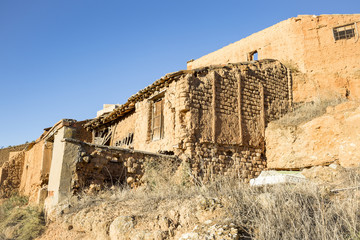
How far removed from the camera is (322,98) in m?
11.7

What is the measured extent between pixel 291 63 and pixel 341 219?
35.2 ft

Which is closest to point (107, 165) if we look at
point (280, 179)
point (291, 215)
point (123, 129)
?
point (280, 179)

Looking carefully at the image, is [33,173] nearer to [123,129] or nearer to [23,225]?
[123,129]

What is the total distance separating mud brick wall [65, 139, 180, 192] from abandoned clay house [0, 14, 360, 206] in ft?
0.08

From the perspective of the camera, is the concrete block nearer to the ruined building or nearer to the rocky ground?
the rocky ground

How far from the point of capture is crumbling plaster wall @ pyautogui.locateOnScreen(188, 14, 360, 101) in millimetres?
12008

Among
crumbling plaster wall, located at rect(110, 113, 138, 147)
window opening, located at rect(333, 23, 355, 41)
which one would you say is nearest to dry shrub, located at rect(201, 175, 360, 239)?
crumbling plaster wall, located at rect(110, 113, 138, 147)

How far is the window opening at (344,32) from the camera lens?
1242cm

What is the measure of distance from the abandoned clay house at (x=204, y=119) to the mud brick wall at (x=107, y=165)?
24mm

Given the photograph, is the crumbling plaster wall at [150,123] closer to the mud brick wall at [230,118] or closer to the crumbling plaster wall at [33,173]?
the mud brick wall at [230,118]

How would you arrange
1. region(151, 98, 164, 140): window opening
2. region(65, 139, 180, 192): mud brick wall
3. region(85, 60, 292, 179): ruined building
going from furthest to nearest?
region(151, 98, 164, 140): window opening, region(85, 60, 292, 179): ruined building, region(65, 139, 180, 192): mud brick wall

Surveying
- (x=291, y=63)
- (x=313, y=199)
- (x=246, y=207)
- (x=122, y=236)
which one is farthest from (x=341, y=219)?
(x=291, y=63)

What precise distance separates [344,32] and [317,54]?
4.31ft

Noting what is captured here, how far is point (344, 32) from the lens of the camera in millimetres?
12531
